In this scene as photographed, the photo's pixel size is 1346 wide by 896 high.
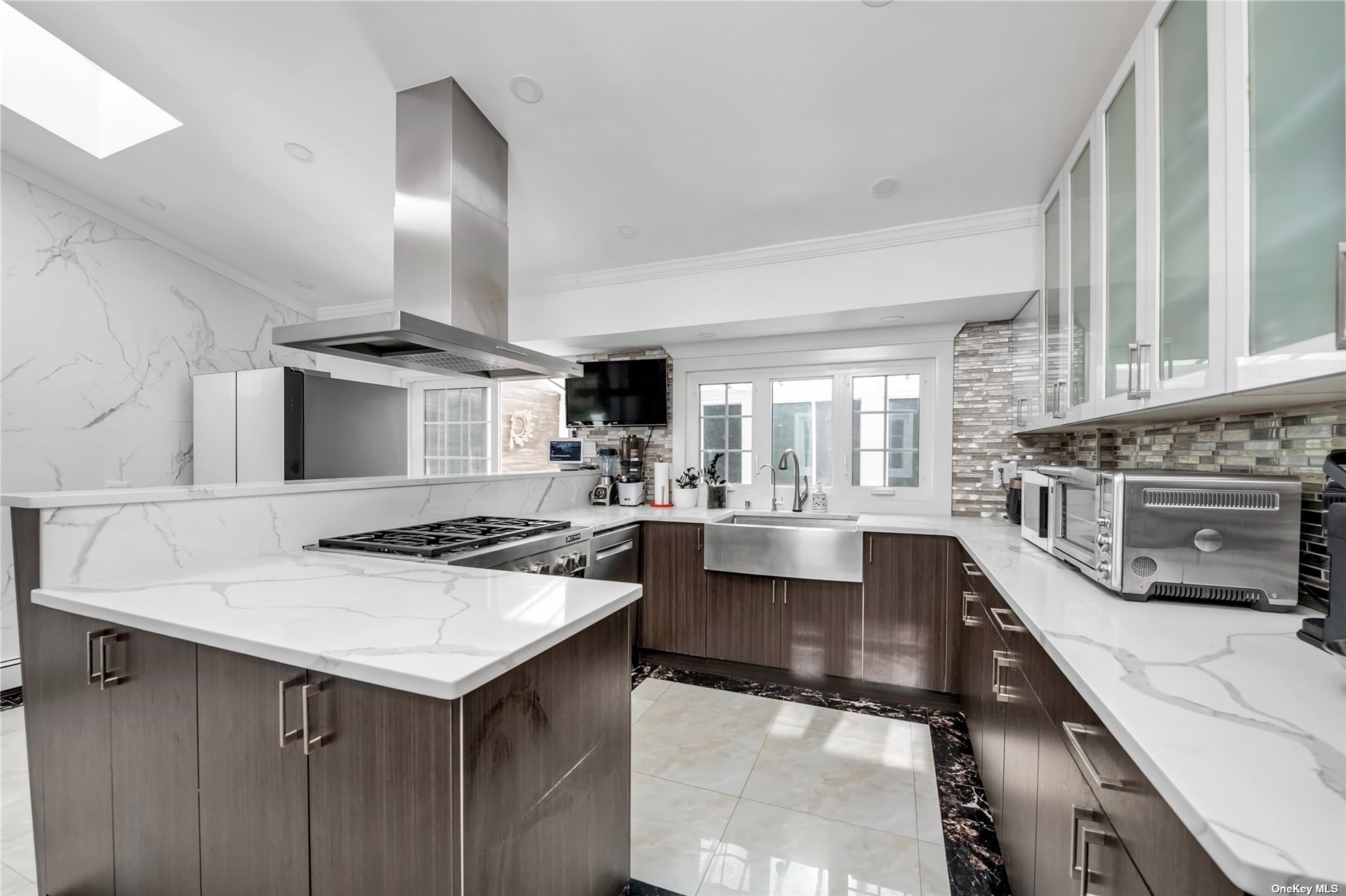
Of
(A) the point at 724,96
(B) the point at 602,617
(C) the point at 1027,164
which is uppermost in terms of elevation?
(A) the point at 724,96

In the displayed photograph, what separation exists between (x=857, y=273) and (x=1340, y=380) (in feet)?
6.80

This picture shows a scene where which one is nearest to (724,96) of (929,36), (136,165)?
(929,36)

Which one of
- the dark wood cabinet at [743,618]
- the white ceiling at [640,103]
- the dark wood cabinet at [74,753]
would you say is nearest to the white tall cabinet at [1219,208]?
the white ceiling at [640,103]

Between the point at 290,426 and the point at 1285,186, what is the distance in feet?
13.3

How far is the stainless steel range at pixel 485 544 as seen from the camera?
1.85 m

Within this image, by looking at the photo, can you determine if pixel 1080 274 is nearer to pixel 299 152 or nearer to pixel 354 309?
pixel 299 152

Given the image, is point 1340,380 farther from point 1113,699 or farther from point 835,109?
point 835,109

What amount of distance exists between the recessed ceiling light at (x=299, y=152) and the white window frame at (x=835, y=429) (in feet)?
7.87

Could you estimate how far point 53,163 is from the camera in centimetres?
292

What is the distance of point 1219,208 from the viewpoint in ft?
3.66

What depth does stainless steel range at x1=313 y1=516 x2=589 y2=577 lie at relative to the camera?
1849 mm

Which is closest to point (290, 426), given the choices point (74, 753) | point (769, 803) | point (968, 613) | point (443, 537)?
point (443, 537)

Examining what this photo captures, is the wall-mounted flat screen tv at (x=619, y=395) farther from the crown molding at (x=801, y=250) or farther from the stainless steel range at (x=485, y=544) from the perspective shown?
A: the stainless steel range at (x=485, y=544)

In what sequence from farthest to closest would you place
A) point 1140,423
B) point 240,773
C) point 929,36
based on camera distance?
point 1140,423 → point 929,36 → point 240,773
